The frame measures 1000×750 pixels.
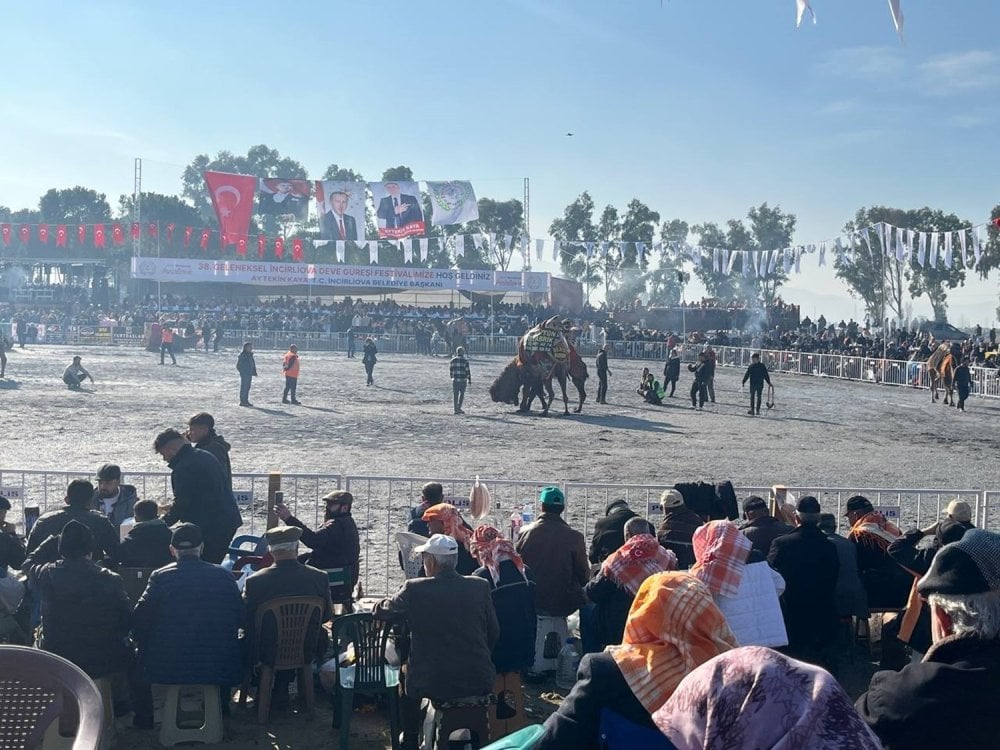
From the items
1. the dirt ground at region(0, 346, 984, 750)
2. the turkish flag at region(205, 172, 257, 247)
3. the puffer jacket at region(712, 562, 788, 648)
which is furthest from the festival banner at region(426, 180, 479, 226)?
the puffer jacket at region(712, 562, 788, 648)

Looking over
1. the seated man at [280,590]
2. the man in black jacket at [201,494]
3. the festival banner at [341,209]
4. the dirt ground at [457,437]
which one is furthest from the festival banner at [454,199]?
the seated man at [280,590]

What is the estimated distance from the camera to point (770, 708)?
6.89ft

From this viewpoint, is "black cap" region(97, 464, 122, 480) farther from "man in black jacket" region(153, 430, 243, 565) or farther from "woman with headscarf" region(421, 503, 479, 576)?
"woman with headscarf" region(421, 503, 479, 576)

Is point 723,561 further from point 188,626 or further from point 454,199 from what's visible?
point 454,199

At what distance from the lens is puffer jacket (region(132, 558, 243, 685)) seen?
5590 mm

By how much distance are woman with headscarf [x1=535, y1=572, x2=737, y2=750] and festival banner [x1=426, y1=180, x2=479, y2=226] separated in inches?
2281

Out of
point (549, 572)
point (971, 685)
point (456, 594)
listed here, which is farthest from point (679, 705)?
point (549, 572)

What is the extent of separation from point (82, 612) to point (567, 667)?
3023mm

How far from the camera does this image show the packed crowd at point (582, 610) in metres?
2.90

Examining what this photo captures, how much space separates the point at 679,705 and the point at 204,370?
30338 millimetres

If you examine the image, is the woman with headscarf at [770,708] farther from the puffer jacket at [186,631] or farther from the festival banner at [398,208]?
the festival banner at [398,208]

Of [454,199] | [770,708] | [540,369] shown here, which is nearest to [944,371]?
[540,369]

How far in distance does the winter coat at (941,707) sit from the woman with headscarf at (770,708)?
0.91 metres

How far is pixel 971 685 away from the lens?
294 centimetres
